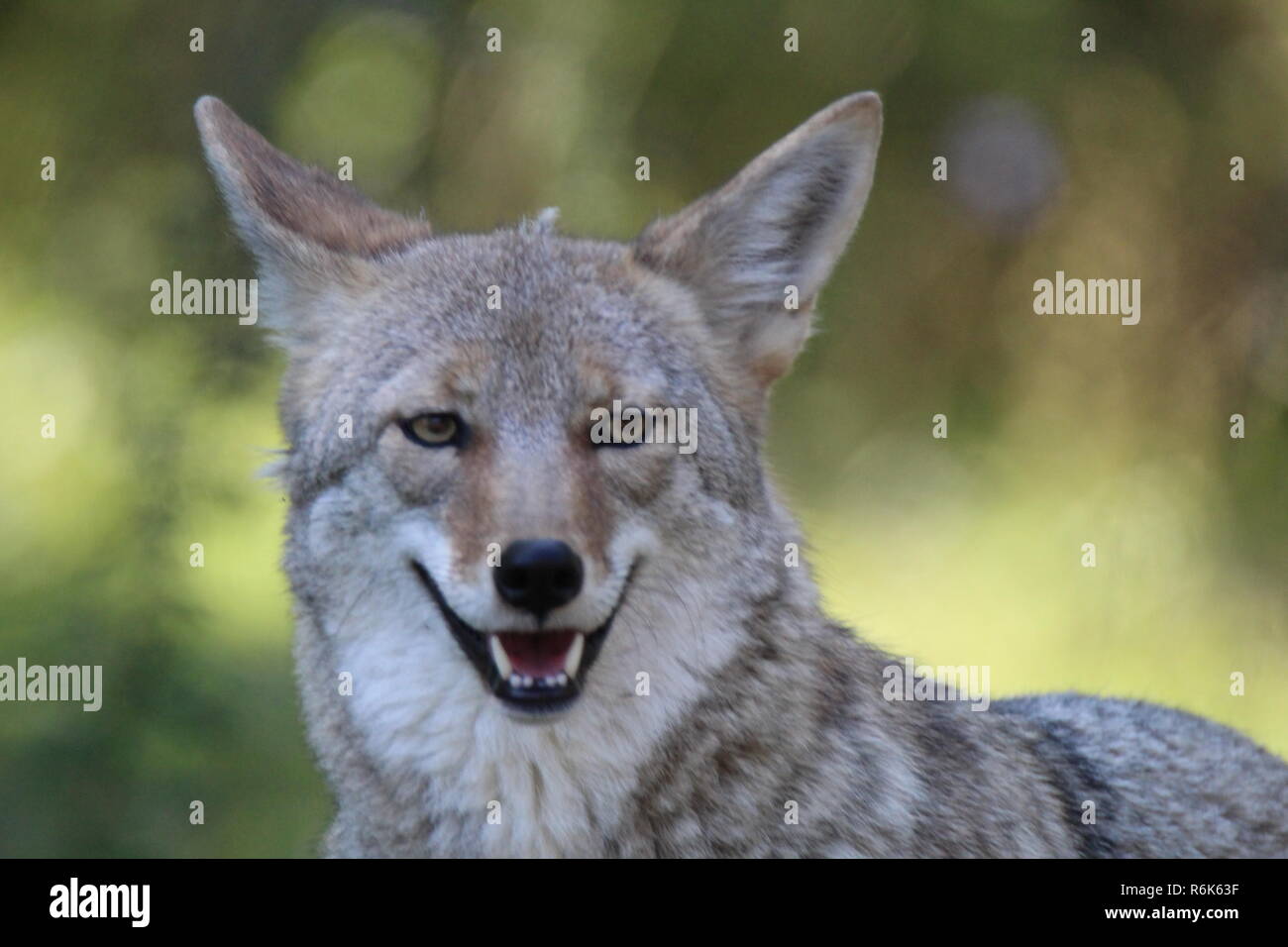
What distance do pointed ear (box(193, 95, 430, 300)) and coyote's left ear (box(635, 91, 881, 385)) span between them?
1.04m

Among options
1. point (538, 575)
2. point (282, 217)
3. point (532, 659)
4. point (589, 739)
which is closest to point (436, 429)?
point (538, 575)

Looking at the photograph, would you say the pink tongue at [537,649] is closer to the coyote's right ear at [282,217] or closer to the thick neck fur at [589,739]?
the thick neck fur at [589,739]

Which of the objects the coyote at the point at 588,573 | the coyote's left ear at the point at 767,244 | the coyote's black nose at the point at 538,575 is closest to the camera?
the coyote's black nose at the point at 538,575

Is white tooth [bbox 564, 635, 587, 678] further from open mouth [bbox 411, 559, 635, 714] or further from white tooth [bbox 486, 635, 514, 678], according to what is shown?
white tooth [bbox 486, 635, 514, 678]

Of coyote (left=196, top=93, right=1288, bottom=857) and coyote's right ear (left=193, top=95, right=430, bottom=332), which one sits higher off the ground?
coyote's right ear (left=193, top=95, right=430, bottom=332)

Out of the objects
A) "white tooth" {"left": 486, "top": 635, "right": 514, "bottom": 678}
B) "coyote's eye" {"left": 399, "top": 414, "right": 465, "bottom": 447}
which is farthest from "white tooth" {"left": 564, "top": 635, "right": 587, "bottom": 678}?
"coyote's eye" {"left": 399, "top": 414, "right": 465, "bottom": 447}

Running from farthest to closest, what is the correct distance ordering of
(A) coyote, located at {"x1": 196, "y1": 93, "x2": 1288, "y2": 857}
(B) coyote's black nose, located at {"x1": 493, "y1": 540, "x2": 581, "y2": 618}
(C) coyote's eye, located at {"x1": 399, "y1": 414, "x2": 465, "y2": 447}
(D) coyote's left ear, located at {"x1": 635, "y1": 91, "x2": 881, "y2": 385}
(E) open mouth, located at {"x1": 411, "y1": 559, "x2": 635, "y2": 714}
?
(D) coyote's left ear, located at {"x1": 635, "y1": 91, "x2": 881, "y2": 385} < (C) coyote's eye, located at {"x1": 399, "y1": 414, "x2": 465, "y2": 447} < (A) coyote, located at {"x1": 196, "y1": 93, "x2": 1288, "y2": 857} < (E) open mouth, located at {"x1": 411, "y1": 559, "x2": 635, "y2": 714} < (B) coyote's black nose, located at {"x1": 493, "y1": 540, "x2": 581, "y2": 618}

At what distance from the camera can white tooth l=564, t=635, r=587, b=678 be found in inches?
177

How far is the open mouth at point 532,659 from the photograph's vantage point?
4.46 meters

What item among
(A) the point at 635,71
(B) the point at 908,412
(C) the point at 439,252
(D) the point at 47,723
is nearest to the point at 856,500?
(B) the point at 908,412

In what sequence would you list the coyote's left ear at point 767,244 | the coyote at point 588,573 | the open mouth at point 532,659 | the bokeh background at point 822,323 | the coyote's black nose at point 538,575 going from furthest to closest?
the bokeh background at point 822,323, the coyote's left ear at point 767,244, the coyote at point 588,573, the open mouth at point 532,659, the coyote's black nose at point 538,575

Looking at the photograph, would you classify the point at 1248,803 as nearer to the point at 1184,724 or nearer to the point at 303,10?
the point at 1184,724

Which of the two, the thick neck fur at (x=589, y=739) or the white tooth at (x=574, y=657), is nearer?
the white tooth at (x=574, y=657)

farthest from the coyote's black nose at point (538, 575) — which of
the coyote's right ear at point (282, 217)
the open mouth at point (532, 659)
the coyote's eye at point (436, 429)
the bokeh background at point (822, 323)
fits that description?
the bokeh background at point (822, 323)
